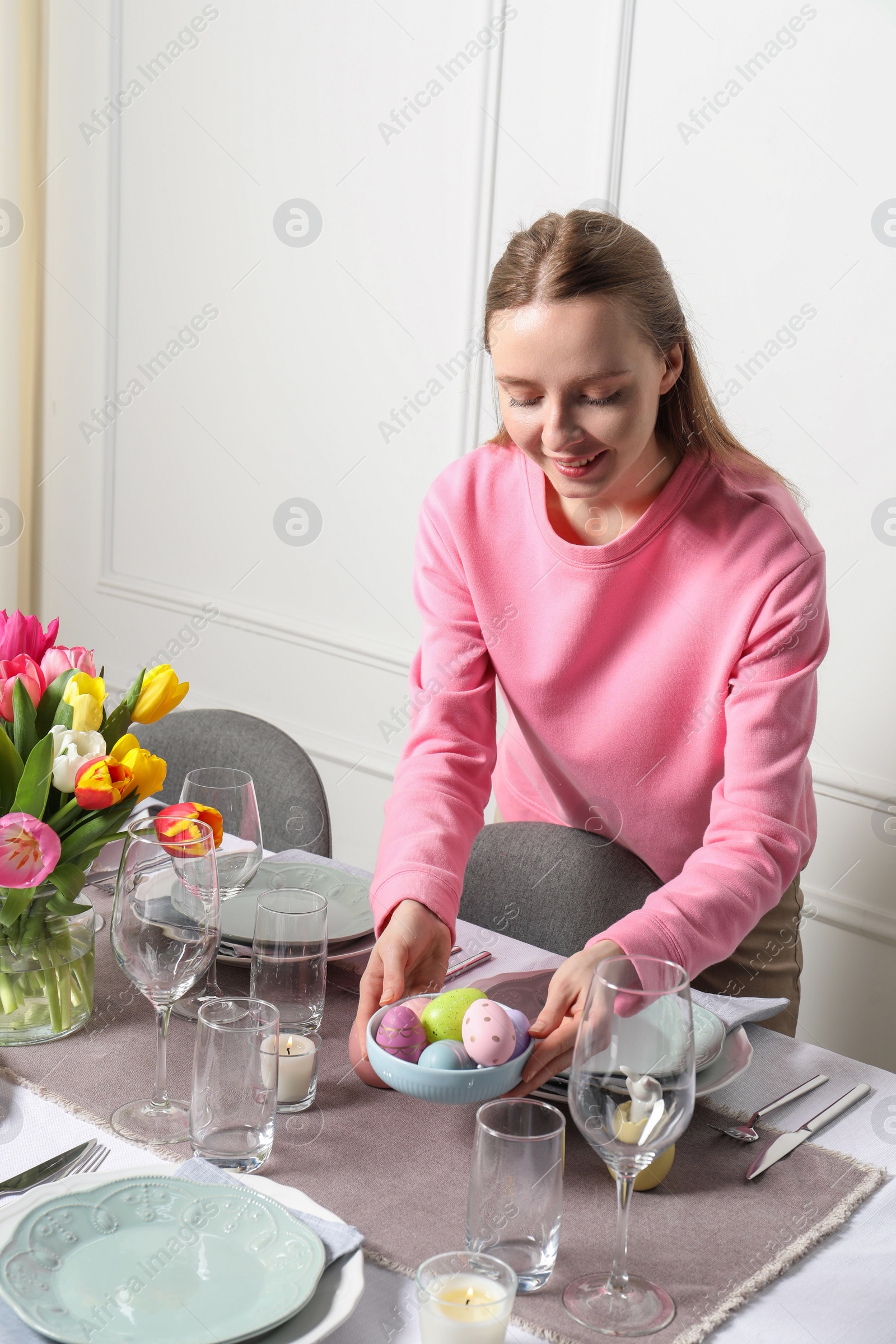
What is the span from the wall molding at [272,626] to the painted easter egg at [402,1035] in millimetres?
1672

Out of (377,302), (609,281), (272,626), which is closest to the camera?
(609,281)

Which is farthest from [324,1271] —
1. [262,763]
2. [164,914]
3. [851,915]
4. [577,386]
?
[851,915]

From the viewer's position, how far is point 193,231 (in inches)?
115

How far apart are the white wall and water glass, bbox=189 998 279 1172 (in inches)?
57.3

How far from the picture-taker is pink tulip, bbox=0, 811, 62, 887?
95 centimetres

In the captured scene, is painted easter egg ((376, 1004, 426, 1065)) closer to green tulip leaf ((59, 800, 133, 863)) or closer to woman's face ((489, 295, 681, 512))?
green tulip leaf ((59, 800, 133, 863))

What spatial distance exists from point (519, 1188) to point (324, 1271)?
133mm

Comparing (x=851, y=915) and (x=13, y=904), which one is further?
(x=851, y=915)

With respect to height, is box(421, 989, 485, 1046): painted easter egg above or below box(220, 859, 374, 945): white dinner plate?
above

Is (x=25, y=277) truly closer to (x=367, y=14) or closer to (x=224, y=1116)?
(x=367, y=14)

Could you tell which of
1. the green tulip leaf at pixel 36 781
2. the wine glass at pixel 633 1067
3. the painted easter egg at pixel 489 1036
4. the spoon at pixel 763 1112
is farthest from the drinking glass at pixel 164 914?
the spoon at pixel 763 1112

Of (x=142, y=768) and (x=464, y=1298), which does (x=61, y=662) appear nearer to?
(x=142, y=768)

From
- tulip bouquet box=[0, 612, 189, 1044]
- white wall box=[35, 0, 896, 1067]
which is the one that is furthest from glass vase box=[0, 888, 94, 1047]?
white wall box=[35, 0, 896, 1067]

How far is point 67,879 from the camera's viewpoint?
3.32ft
